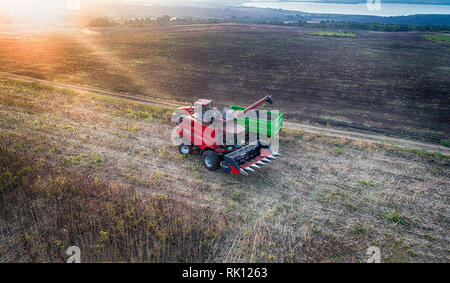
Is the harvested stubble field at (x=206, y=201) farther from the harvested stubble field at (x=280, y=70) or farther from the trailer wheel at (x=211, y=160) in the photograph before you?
the harvested stubble field at (x=280, y=70)

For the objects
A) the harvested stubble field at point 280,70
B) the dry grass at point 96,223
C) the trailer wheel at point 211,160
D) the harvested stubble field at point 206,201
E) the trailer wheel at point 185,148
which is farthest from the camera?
the harvested stubble field at point 280,70

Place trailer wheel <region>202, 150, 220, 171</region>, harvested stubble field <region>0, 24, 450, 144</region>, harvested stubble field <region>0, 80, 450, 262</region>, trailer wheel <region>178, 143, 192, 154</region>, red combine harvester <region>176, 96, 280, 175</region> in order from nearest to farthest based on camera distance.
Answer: harvested stubble field <region>0, 80, 450, 262</region> → red combine harvester <region>176, 96, 280, 175</region> → trailer wheel <region>202, 150, 220, 171</region> → trailer wheel <region>178, 143, 192, 154</region> → harvested stubble field <region>0, 24, 450, 144</region>

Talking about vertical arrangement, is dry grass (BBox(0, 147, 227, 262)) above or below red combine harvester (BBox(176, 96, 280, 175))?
below

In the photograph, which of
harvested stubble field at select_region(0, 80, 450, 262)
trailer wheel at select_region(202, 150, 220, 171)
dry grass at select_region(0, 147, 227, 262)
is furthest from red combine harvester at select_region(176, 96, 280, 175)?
dry grass at select_region(0, 147, 227, 262)

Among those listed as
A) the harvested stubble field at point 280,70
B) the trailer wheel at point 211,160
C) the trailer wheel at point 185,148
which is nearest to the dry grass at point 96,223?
the trailer wheel at point 211,160

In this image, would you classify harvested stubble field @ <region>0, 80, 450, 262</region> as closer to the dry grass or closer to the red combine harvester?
the dry grass

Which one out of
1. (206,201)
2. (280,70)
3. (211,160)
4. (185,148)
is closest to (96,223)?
(206,201)
